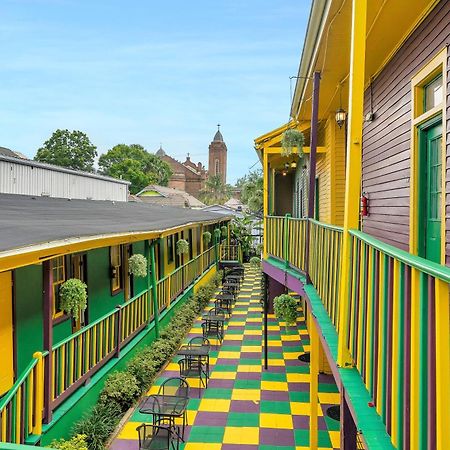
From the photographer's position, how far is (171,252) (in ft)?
51.1

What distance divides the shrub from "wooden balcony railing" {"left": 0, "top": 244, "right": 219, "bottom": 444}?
0.33 metres

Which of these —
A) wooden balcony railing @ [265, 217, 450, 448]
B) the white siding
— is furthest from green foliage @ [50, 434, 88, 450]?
the white siding

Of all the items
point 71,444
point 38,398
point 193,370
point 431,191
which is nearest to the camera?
point 431,191

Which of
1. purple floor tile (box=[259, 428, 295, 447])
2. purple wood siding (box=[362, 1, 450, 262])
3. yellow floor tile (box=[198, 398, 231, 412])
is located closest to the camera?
purple wood siding (box=[362, 1, 450, 262])

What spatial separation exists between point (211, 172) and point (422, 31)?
9967 centimetres

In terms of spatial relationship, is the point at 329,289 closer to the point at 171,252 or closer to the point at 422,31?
the point at 422,31

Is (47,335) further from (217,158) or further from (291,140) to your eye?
(217,158)

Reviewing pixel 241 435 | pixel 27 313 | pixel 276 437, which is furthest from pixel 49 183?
pixel 276 437

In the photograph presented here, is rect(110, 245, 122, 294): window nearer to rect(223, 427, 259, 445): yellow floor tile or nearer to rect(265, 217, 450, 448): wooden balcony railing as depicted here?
rect(223, 427, 259, 445): yellow floor tile

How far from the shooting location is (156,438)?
609 cm

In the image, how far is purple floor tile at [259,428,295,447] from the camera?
21.9 feet

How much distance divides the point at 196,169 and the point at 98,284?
93.2m

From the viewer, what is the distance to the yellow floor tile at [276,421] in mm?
7238

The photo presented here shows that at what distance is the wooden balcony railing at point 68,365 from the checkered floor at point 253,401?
47.6 inches
